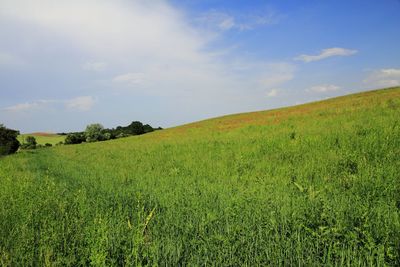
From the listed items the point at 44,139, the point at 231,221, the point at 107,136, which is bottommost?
the point at 231,221

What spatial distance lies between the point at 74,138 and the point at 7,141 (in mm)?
27283

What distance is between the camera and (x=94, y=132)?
8406 cm

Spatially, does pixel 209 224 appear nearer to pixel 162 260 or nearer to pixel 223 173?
pixel 162 260

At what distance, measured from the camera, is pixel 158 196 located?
7.71 metres

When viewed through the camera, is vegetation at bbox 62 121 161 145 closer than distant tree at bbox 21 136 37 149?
No

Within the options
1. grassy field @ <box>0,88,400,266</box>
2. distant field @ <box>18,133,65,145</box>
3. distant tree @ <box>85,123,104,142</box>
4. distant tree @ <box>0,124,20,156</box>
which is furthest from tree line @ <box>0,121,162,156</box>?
grassy field @ <box>0,88,400,266</box>

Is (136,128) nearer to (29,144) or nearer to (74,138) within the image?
(74,138)

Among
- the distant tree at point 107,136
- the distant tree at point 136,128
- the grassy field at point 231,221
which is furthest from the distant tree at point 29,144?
the grassy field at point 231,221

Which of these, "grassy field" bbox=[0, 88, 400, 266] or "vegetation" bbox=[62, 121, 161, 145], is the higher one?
"vegetation" bbox=[62, 121, 161, 145]

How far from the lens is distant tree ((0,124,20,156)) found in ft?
162

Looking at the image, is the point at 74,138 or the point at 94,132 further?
the point at 94,132

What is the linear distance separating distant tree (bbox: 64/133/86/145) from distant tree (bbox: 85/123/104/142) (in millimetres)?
1250

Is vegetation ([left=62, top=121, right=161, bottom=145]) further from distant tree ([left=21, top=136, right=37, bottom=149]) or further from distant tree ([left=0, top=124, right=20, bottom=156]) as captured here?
distant tree ([left=0, top=124, right=20, bottom=156])

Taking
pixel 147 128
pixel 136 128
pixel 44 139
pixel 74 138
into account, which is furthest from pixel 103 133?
pixel 44 139
